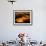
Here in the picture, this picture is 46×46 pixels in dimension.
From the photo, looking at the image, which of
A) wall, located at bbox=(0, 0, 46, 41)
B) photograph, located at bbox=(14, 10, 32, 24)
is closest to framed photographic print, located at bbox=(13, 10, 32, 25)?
photograph, located at bbox=(14, 10, 32, 24)

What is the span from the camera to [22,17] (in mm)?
5309

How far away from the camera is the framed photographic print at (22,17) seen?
17.3 feet

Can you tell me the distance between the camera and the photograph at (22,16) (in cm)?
529

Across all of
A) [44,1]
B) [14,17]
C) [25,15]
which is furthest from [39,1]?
[14,17]

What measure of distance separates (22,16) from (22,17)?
0.04 m

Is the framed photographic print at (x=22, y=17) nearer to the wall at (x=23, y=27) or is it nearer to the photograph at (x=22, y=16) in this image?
the photograph at (x=22, y=16)

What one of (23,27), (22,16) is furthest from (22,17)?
(23,27)

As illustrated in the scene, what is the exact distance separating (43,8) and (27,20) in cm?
79

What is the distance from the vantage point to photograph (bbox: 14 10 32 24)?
17.3 ft

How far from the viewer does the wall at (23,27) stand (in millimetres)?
5277

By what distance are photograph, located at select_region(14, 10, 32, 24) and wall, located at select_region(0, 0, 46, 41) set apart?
158 mm

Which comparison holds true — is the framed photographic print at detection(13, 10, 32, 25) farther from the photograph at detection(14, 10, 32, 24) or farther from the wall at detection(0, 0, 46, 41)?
the wall at detection(0, 0, 46, 41)

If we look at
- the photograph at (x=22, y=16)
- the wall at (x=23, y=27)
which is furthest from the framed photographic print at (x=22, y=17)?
the wall at (x=23, y=27)

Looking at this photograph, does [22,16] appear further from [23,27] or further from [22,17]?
[23,27]
